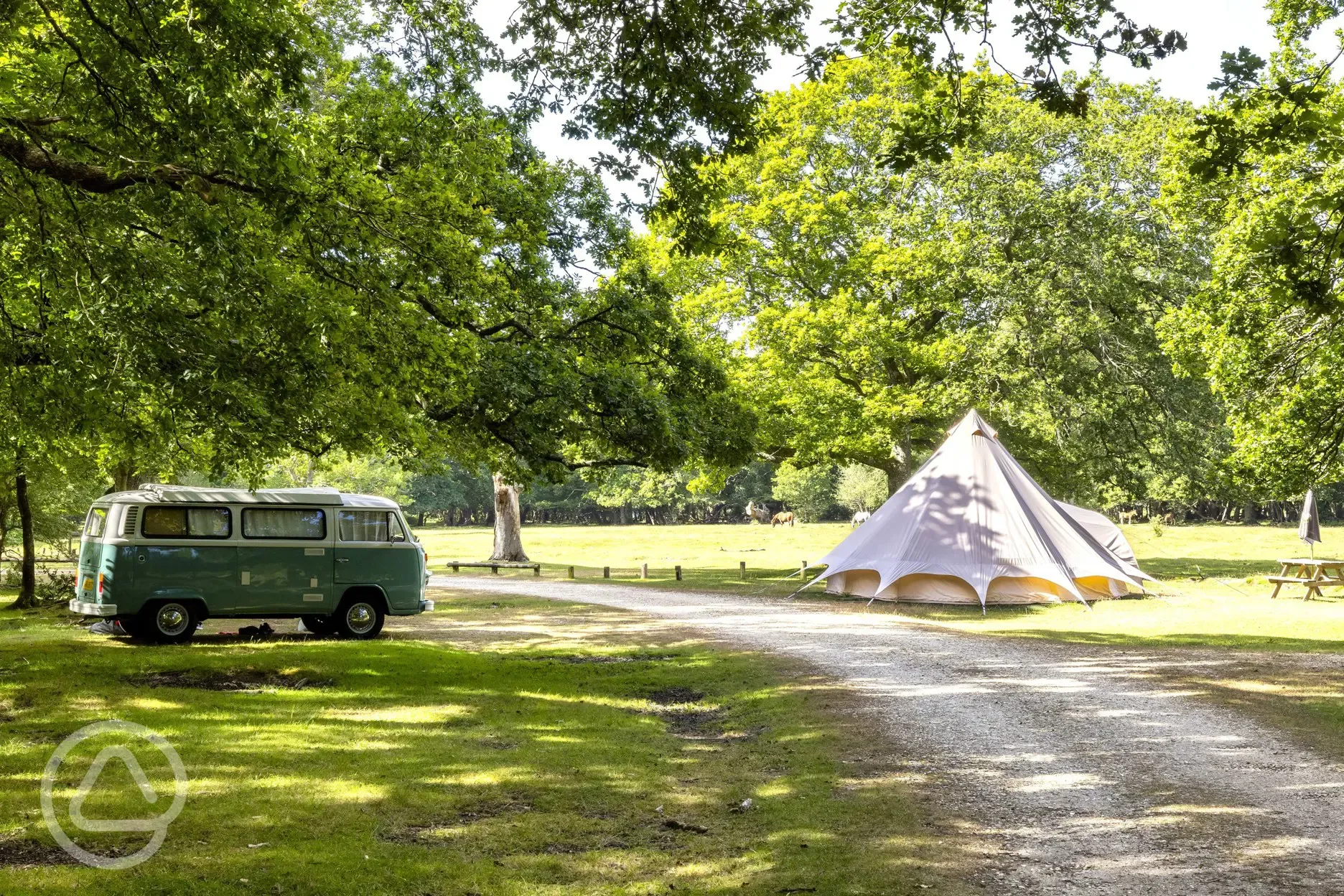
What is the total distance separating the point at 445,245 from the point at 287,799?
7.52m

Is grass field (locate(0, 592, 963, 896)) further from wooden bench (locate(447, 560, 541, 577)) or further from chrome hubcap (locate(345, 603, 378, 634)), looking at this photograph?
wooden bench (locate(447, 560, 541, 577))

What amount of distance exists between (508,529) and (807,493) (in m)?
54.8

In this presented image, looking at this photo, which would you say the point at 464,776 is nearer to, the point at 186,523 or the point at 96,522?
the point at 186,523

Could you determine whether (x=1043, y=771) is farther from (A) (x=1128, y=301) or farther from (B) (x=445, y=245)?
(A) (x=1128, y=301)

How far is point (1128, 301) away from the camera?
102 feet

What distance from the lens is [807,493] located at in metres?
92.5

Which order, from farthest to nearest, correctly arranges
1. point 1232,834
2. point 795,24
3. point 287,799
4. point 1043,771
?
point 795,24 → point 1043,771 → point 287,799 → point 1232,834

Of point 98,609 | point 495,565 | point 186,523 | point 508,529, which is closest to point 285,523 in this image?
point 186,523

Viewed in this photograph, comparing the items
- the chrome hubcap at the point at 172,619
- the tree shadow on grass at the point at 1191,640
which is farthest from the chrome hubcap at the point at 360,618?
the tree shadow on grass at the point at 1191,640

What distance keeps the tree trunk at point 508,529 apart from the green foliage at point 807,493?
48.8 meters

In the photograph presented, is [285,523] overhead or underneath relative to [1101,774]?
overhead

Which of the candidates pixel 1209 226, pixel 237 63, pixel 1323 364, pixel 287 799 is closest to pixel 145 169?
pixel 237 63

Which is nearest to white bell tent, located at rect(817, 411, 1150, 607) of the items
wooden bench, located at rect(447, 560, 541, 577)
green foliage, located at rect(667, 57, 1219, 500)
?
green foliage, located at rect(667, 57, 1219, 500)

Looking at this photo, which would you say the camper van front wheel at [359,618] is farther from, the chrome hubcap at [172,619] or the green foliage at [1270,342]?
the green foliage at [1270,342]
